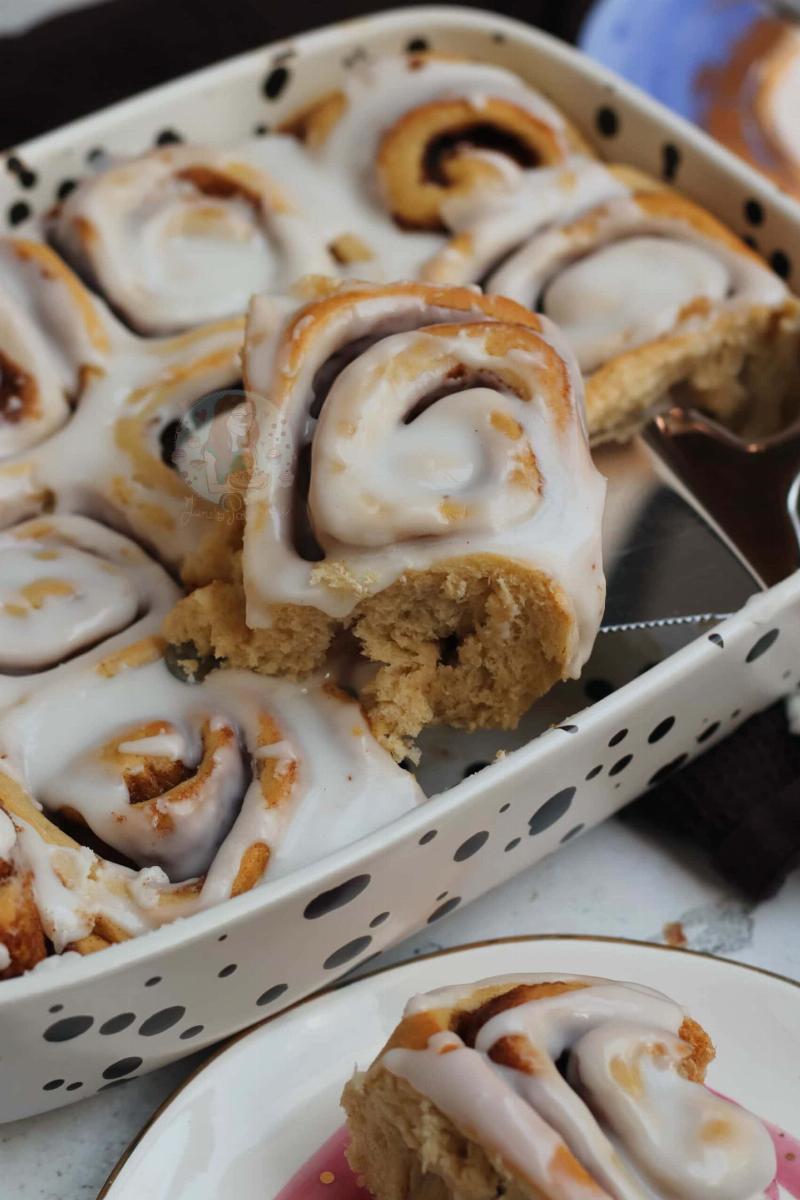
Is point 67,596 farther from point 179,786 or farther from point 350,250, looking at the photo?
point 350,250

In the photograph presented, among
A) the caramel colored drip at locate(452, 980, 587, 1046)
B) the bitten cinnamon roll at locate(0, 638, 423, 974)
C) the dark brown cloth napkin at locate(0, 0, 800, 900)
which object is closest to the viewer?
the caramel colored drip at locate(452, 980, 587, 1046)

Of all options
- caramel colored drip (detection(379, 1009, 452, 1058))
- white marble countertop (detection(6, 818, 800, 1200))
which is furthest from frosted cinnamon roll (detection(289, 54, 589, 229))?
caramel colored drip (detection(379, 1009, 452, 1058))

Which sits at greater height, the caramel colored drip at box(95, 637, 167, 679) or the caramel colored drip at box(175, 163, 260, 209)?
the caramel colored drip at box(175, 163, 260, 209)

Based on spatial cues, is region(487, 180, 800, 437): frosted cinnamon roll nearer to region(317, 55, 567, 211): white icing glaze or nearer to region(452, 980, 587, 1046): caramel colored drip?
region(317, 55, 567, 211): white icing glaze

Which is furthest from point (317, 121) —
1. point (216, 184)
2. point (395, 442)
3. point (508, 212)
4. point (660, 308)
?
point (395, 442)

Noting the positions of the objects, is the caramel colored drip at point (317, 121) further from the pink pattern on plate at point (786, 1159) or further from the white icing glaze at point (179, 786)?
the pink pattern on plate at point (786, 1159)

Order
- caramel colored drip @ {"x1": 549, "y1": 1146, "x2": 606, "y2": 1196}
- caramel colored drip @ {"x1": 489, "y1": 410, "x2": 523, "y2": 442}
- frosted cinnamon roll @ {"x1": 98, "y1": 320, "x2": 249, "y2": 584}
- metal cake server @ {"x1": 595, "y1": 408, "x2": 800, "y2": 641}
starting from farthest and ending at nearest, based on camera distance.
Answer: metal cake server @ {"x1": 595, "y1": 408, "x2": 800, "y2": 641}
frosted cinnamon roll @ {"x1": 98, "y1": 320, "x2": 249, "y2": 584}
caramel colored drip @ {"x1": 489, "y1": 410, "x2": 523, "y2": 442}
caramel colored drip @ {"x1": 549, "y1": 1146, "x2": 606, "y2": 1196}
